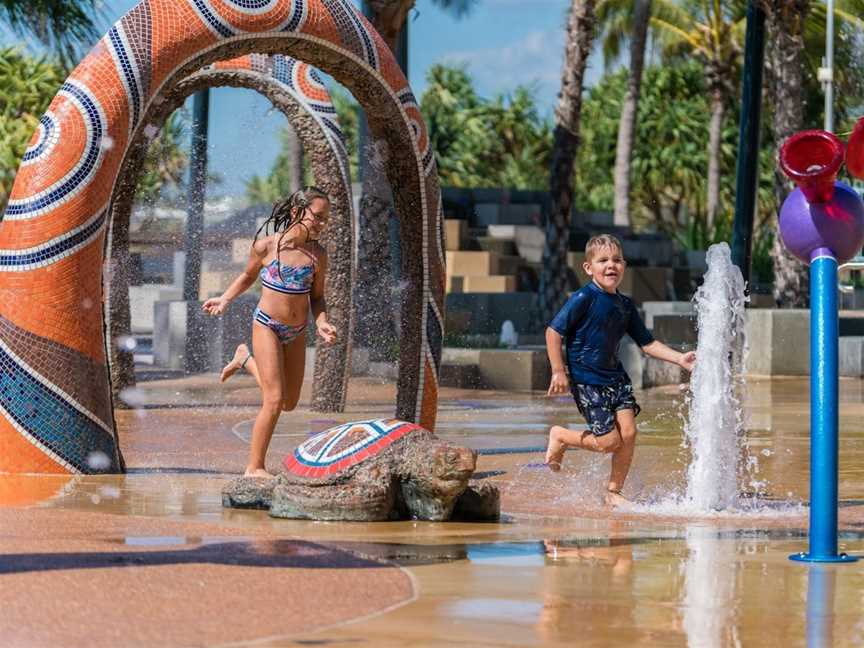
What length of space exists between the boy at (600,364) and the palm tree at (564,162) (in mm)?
16738

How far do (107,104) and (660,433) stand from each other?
5.37 metres

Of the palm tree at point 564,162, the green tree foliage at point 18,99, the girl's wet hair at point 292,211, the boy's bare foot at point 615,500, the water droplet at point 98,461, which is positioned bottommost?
the boy's bare foot at point 615,500

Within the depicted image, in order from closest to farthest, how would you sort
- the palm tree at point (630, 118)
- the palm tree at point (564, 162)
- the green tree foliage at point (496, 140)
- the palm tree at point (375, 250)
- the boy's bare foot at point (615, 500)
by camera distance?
1. the boy's bare foot at point (615, 500)
2. the palm tree at point (375, 250)
3. the palm tree at point (564, 162)
4. the palm tree at point (630, 118)
5. the green tree foliage at point (496, 140)

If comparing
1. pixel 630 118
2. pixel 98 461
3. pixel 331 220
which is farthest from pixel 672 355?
pixel 630 118

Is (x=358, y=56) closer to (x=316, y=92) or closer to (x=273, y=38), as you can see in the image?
(x=273, y=38)

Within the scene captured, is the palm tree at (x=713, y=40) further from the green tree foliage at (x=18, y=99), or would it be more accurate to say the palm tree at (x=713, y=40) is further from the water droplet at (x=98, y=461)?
the water droplet at (x=98, y=461)

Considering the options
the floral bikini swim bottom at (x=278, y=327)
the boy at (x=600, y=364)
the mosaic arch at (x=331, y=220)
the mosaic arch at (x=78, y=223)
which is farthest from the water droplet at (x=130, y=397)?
the boy at (x=600, y=364)

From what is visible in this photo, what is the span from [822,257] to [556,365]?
1868mm

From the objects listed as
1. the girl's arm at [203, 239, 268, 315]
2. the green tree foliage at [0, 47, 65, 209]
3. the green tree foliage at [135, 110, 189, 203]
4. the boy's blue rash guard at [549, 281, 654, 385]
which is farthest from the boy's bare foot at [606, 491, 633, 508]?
the green tree foliage at [0, 47, 65, 209]

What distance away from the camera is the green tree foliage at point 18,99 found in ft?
128

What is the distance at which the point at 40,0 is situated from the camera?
72.0 ft

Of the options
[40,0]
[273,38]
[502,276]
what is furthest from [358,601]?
[502,276]

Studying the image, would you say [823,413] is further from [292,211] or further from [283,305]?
[292,211]

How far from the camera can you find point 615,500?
861 centimetres
